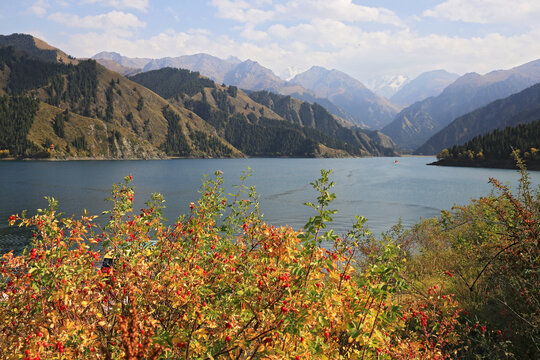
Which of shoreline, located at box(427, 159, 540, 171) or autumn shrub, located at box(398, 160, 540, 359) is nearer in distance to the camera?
autumn shrub, located at box(398, 160, 540, 359)

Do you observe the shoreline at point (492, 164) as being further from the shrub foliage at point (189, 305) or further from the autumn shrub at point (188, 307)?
the autumn shrub at point (188, 307)

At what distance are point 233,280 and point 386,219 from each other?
51935 millimetres

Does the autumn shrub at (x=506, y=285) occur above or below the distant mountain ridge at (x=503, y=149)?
below

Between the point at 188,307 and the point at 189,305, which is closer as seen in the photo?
the point at 189,305

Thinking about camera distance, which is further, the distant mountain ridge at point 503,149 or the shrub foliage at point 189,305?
the distant mountain ridge at point 503,149

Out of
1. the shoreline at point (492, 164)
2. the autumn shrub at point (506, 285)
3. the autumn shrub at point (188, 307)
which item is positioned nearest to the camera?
the autumn shrub at point (188, 307)

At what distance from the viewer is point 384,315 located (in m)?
4.36

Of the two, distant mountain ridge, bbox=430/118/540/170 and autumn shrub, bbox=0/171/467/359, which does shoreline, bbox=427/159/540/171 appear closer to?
distant mountain ridge, bbox=430/118/540/170

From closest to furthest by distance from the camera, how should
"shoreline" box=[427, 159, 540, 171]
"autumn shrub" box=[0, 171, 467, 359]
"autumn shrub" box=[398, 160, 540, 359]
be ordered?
1. "autumn shrub" box=[0, 171, 467, 359]
2. "autumn shrub" box=[398, 160, 540, 359]
3. "shoreline" box=[427, 159, 540, 171]

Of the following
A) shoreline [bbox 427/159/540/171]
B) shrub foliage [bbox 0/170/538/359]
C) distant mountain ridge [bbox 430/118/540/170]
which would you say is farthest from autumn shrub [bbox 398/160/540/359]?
distant mountain ridge [bbox 430/118/540/170]

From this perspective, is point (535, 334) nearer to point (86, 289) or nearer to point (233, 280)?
point (233, 280)

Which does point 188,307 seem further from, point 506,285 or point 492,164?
point 492,164

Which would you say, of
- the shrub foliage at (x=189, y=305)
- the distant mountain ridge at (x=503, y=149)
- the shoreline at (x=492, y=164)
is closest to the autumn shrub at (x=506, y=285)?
the shrub foliage at (x=189, y=305)

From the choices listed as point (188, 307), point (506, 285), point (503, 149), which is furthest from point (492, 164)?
point (188, 307)
